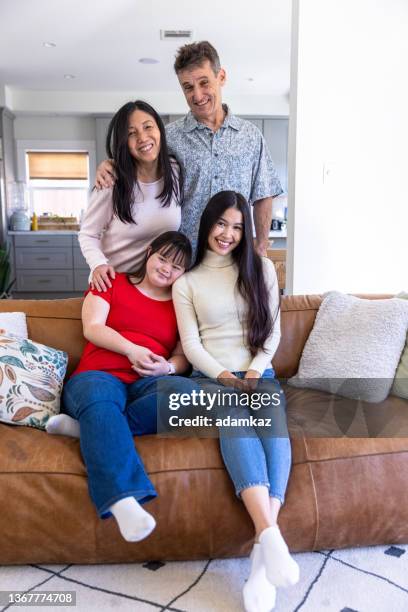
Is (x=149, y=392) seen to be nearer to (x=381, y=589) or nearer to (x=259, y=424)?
(x=259, y=424)

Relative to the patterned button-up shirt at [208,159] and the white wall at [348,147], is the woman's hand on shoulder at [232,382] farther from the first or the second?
the white wall at [348,147]

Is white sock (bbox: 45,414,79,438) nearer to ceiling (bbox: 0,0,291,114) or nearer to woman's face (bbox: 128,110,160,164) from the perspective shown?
woman's face (bbox: 128,110,160,164)

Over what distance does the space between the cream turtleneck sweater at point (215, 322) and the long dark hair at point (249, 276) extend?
0.03 m

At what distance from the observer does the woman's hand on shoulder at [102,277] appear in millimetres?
1876

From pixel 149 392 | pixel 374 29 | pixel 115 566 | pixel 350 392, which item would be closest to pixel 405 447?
pixel 350 392

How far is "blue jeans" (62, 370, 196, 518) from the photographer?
1354 millimetres

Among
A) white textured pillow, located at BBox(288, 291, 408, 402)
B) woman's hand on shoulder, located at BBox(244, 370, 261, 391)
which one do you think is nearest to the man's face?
white textured pillow, located at BBox(288, 291, 408, 402)

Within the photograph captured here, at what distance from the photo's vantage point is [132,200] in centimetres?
195

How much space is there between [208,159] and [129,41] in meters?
3.01

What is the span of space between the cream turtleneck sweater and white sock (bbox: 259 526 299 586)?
0.59 meters

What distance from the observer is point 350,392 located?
6.46 feet

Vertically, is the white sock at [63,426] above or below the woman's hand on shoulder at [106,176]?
below

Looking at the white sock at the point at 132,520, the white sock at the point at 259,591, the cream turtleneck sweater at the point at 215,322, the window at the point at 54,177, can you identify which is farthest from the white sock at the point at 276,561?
the window at the point at 54,177

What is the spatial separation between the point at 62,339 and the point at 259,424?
0.94 meters
